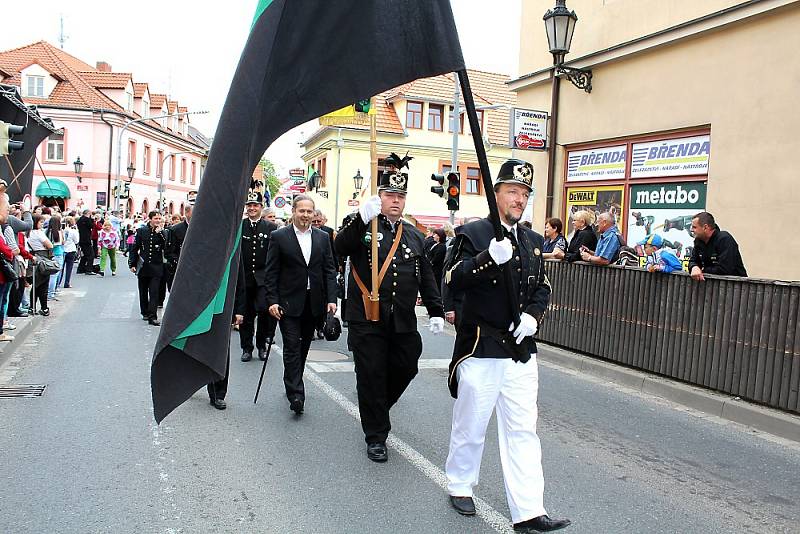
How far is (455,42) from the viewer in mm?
3459

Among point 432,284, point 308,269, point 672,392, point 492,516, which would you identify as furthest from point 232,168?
point 672,392

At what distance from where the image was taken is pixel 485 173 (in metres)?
3.62

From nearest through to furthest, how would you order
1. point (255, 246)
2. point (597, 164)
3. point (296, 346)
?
point (296, 346)
point (255, 246)
point (597, 164)

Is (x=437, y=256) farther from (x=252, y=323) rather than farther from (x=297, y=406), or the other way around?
(x=297, y=406)

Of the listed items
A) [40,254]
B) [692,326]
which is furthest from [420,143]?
[692,326]

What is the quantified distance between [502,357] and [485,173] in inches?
49.7

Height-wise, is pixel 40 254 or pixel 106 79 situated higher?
pixel 106 79

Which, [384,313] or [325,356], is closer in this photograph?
[384,313]

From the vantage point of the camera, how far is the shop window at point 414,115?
44688 millimetres

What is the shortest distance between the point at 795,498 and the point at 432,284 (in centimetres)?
296

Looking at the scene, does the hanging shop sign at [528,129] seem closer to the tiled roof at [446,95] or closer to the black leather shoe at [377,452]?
the black leather shoe at [377,452]

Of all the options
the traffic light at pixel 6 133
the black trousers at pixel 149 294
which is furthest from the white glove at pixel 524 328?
the traffic light at pixel 6 133

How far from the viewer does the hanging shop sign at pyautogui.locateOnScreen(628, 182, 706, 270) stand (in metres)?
12.1

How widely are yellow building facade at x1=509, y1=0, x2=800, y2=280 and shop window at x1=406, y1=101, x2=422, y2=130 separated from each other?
2884cm
